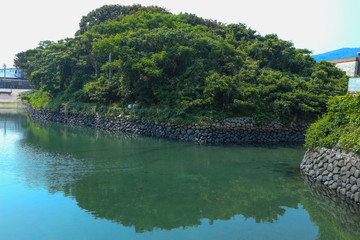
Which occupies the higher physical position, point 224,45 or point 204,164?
point 224,45

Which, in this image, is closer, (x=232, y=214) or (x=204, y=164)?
(x=232, y=214)

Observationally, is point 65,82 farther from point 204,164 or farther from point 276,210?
point 276,210

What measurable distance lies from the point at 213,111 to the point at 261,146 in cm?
354

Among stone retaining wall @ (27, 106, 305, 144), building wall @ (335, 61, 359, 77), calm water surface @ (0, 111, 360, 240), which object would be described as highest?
building wall @ (335, 61, 359, 77)

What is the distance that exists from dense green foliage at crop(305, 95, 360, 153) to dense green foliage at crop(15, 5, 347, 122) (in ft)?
23.7

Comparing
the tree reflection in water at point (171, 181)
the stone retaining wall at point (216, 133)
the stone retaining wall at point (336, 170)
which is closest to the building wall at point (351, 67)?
the stone retaining wall at point (216, 133)

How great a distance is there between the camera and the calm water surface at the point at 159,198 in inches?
248

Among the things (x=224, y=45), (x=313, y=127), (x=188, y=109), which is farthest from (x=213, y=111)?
(x=313, y=127)

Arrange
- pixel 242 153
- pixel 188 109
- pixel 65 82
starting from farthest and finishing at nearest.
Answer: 1. pixel 65 82
2. pixel 188 109
3. pixel 242 153

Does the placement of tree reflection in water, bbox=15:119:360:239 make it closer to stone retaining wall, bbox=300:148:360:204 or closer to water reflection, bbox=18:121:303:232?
water reflection, bbox=18:121:303:232

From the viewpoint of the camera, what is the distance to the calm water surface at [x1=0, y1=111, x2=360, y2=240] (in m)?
6.29

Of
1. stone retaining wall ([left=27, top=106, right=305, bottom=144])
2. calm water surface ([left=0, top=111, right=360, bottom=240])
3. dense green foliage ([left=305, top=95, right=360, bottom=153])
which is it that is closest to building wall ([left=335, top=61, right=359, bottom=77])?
stone retaining wall ([left=27, top=106, right=305, bottom=144])

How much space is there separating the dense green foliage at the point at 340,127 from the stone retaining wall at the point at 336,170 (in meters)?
0.28

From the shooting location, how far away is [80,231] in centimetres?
607
